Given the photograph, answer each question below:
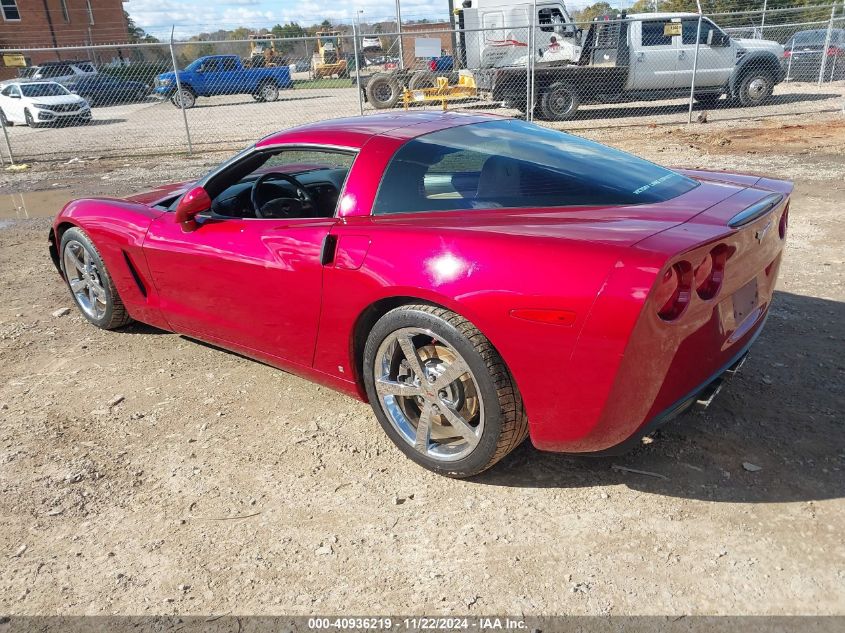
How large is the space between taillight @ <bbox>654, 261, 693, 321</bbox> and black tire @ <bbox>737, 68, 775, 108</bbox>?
15680 millimetres

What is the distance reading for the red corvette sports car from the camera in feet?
7.47

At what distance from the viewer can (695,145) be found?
450 inches

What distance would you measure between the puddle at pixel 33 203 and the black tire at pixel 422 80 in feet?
35.3

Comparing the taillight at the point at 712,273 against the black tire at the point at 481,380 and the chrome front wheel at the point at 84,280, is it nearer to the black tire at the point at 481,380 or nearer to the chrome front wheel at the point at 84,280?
the black tire at the point at 481,380

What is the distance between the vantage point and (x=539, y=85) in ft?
49.5

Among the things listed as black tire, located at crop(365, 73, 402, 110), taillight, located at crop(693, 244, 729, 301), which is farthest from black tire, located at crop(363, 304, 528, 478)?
black tire, located at crop(365, 73, 402, 110)

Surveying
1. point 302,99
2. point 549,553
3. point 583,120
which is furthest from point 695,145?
point 302,99

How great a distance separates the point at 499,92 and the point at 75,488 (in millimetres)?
14085

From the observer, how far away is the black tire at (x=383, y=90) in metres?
19.5

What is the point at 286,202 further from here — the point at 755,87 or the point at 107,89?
the point at 107,89

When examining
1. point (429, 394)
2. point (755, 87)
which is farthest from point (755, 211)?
point (755, 87)

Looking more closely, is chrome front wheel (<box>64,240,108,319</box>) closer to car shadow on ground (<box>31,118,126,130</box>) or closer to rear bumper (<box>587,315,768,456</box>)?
rear bumper (<box>587,315,768,456</box>)

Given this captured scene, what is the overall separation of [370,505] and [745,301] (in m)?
1.70

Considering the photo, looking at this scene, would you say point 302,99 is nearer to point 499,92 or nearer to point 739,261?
point 499,92
